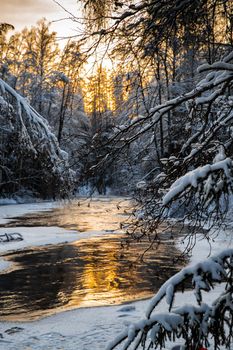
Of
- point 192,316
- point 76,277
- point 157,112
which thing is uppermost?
point 157,112

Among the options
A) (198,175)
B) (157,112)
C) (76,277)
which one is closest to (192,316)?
(198,175)

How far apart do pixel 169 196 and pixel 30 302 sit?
7163 millimetres

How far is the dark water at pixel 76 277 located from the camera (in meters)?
9.08

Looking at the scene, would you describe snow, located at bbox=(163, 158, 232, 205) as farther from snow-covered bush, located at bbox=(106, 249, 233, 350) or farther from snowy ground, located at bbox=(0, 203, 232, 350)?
snowy ground, located at bbox=(0, 203, 232, 350)

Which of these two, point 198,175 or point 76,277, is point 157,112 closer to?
point 198,175

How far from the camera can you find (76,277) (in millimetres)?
11195

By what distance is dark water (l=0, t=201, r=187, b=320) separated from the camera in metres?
9.08

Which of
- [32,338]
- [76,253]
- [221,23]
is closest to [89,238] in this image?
[76,253]

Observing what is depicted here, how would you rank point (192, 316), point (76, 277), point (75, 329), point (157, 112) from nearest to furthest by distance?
1. point (192, 316)
2. point (157, 112)
3. point (75, 329)
4. point (76, 277)

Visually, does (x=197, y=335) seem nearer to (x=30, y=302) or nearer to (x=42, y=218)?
(x=30, y=302)

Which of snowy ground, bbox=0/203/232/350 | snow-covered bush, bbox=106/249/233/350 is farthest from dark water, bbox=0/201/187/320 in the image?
snow-covered bush, bbox=106/249/233/350

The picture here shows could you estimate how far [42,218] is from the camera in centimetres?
2469

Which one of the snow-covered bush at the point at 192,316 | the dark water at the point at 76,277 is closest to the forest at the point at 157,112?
the snow-covered bush at the point at 192,316

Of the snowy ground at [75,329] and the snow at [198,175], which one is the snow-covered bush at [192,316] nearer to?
the snow at [198,175]
